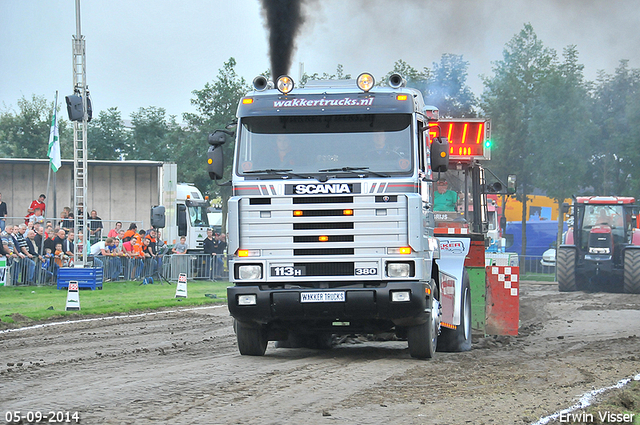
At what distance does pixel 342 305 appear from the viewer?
1006cm

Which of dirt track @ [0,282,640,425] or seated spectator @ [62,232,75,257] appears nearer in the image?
dirt track @ [0,282,640,425]

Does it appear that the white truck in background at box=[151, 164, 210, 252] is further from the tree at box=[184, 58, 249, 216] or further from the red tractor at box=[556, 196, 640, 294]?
the red tractor at box=[556, 196, 640, 294]

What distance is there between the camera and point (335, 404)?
7.56 metres

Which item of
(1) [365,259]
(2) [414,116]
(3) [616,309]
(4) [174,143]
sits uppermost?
(4) [174,143]

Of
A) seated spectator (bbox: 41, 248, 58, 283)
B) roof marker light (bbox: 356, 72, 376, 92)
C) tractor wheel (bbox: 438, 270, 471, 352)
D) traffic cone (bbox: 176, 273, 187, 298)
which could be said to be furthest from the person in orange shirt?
roof marker light (bbox: 356, 72, 376, 92)

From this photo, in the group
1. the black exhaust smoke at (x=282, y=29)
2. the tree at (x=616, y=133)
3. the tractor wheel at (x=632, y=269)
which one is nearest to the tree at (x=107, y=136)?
the tree at (x=616, y=133)

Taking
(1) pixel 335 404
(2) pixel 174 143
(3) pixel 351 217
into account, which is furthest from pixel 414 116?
(2) pixel 174 143

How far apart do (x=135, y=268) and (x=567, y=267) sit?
48.3 ft

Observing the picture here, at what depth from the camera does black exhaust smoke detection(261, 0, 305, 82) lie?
17.0 meters

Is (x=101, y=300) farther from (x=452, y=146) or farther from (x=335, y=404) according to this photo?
(x=335, y=404)

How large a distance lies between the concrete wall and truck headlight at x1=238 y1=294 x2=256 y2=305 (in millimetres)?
21387

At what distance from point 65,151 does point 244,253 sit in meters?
54.0

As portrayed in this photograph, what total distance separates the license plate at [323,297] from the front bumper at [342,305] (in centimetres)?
3

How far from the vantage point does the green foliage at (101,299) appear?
17516mm
